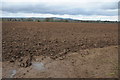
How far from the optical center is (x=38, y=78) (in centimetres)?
551

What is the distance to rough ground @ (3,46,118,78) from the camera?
5.63 m

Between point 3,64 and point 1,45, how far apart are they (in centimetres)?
226

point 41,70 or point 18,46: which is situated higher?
point 18,46

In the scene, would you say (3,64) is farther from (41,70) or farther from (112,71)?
(112,71)

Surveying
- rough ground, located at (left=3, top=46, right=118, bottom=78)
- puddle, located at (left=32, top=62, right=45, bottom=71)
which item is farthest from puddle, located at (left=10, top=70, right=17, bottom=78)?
puddle, located at (left=32, top=62, right=45, bottom=71)

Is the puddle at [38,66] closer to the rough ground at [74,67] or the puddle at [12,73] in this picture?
the rough ground at [74,67]

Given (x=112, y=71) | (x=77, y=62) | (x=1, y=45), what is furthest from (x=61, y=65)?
(x=1, y=45)

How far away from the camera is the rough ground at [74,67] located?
18.5ft

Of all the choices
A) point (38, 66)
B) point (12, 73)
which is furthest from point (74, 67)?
point (12, 73)

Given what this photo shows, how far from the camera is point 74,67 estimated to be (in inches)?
246

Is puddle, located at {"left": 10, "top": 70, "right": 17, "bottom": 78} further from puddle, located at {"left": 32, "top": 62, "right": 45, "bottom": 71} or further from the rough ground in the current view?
→ puddle, located at {"left": 32, "top": 62, "right": 45, "bottom": 71}

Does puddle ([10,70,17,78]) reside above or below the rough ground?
below

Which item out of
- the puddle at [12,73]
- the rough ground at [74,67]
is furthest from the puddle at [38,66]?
the puddle at [12,73]

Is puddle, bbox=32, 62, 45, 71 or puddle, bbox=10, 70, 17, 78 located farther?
puddle, bbox=32, 62, 45, 71
